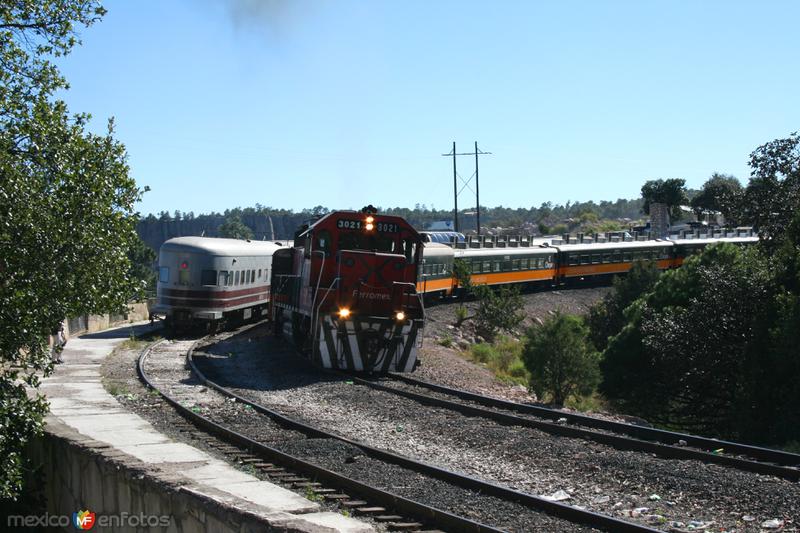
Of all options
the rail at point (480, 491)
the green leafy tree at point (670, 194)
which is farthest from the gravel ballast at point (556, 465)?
the green leafy tree at point (670, 194)

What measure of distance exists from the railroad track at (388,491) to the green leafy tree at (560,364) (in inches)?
→ 368

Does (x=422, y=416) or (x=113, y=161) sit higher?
(x=113, y=161)

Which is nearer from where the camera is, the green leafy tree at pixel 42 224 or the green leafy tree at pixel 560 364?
the green leafy tree at pixel 42 224

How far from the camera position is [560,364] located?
20156 mm

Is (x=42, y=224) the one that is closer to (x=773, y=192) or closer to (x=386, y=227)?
(x=386, y=227)

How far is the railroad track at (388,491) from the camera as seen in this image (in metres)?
7.37

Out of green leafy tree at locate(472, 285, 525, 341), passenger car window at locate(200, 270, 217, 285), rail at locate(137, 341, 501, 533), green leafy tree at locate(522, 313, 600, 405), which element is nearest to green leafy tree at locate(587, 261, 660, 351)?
green leafy tree at locate(472, 285, 525, 341)

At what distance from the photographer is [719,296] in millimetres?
24984

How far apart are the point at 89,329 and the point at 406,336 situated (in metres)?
16.7

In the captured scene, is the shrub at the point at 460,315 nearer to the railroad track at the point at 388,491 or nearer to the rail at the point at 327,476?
the rail at the point at 327,476

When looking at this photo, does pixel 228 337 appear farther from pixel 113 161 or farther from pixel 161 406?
pixel 113 161

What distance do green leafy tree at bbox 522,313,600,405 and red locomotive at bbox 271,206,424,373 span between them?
3714 millimetres

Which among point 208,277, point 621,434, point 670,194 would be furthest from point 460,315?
point 670,194

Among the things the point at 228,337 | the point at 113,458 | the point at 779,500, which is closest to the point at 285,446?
the point at 113,458
